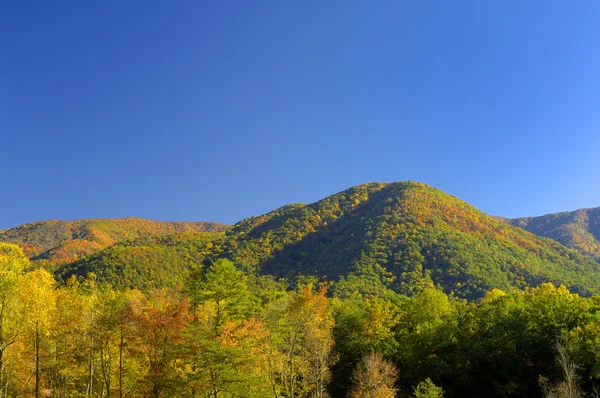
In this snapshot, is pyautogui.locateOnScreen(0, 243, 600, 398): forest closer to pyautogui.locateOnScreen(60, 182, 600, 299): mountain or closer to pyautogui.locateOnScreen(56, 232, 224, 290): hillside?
pyautogui.locateOnScreen(56, 232, 224, 290): hillside

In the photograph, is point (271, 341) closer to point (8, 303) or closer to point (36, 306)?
point (36, 306)

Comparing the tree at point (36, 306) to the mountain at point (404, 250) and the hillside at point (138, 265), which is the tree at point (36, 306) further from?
the mountain at point (404, 250)

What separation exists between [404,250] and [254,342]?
365ft

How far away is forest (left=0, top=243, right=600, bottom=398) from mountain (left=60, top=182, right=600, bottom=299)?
59.6 m

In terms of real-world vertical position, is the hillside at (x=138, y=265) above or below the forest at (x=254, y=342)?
above

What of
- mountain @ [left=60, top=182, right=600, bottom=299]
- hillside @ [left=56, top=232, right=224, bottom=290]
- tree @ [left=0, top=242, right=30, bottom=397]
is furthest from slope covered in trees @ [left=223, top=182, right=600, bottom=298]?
tree @ [left=0, top=242, right=30, bottom=397]

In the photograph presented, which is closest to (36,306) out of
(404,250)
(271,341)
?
(271,341)

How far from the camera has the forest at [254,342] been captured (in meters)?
24.9

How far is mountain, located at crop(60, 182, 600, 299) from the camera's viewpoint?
111m

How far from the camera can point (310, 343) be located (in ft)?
120

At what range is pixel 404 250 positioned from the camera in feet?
430

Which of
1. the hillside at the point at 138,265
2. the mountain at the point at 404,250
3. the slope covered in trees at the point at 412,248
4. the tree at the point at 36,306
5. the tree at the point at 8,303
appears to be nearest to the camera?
the tree at the point at 8,303

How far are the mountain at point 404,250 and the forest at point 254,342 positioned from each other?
5958 centimetres

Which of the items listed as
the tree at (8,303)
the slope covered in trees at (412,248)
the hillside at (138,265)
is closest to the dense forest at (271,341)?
the tree at (8,303)
